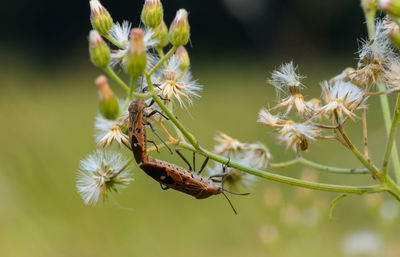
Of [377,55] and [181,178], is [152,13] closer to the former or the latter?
[181,178]

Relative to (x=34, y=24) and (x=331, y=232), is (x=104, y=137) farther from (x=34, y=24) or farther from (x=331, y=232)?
(x=34, y=24)

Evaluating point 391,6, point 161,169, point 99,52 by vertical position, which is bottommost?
point 161,169

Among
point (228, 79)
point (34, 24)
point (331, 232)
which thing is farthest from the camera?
point (34, 24)

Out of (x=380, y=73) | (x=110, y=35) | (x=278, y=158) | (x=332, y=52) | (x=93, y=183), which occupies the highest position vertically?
(x=332, y=52)

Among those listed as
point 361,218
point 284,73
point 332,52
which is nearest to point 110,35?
point 284,73

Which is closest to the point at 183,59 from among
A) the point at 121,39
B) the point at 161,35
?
the point at 161,35

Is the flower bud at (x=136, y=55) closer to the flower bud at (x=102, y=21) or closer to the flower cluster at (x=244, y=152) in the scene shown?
the flower bud at (x=102, y=21)
